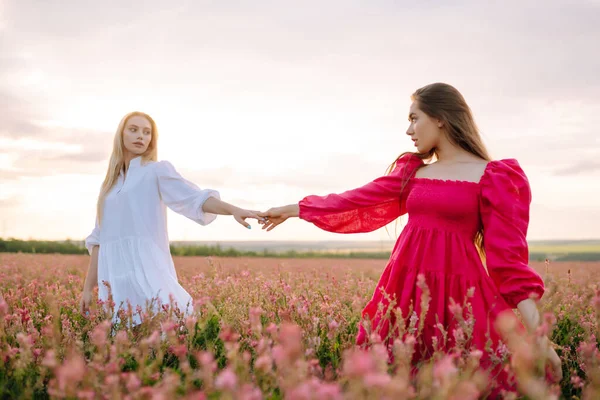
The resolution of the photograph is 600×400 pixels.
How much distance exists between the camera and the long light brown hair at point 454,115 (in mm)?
3301

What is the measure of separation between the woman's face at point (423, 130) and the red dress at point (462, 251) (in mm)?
169

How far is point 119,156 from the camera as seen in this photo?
165 inches

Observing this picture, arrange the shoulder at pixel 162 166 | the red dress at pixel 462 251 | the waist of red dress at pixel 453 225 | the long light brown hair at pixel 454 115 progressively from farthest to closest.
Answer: the shoulder at pixel 162 166
the long light brown hair at pixel 454 115
the waist of red dress at pixel 453 225
the red dress at pixel 462 251

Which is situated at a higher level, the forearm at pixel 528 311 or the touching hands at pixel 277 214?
the touching hands at pixel 277 214

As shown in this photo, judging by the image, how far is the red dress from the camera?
2.95m

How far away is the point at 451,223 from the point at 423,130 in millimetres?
598

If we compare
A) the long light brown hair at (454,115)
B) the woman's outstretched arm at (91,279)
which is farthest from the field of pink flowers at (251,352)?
the long light brown hair at (454,115)

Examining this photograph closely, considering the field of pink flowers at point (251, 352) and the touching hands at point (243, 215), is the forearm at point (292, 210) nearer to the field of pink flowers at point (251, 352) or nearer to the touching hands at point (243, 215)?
the touching hands at point (243, 215)

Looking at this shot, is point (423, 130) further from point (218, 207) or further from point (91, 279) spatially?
point (91, 279)

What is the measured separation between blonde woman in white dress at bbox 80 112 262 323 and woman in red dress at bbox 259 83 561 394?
1006mm

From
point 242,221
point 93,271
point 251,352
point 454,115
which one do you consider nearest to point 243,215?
point 242,221

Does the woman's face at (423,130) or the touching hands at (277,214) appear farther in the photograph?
the touching hands at (277,214)

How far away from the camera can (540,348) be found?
182cm

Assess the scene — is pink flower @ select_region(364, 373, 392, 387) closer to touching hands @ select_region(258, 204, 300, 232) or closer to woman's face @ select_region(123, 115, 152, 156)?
touching hands @ select_region(258, 204, 300, 232)
